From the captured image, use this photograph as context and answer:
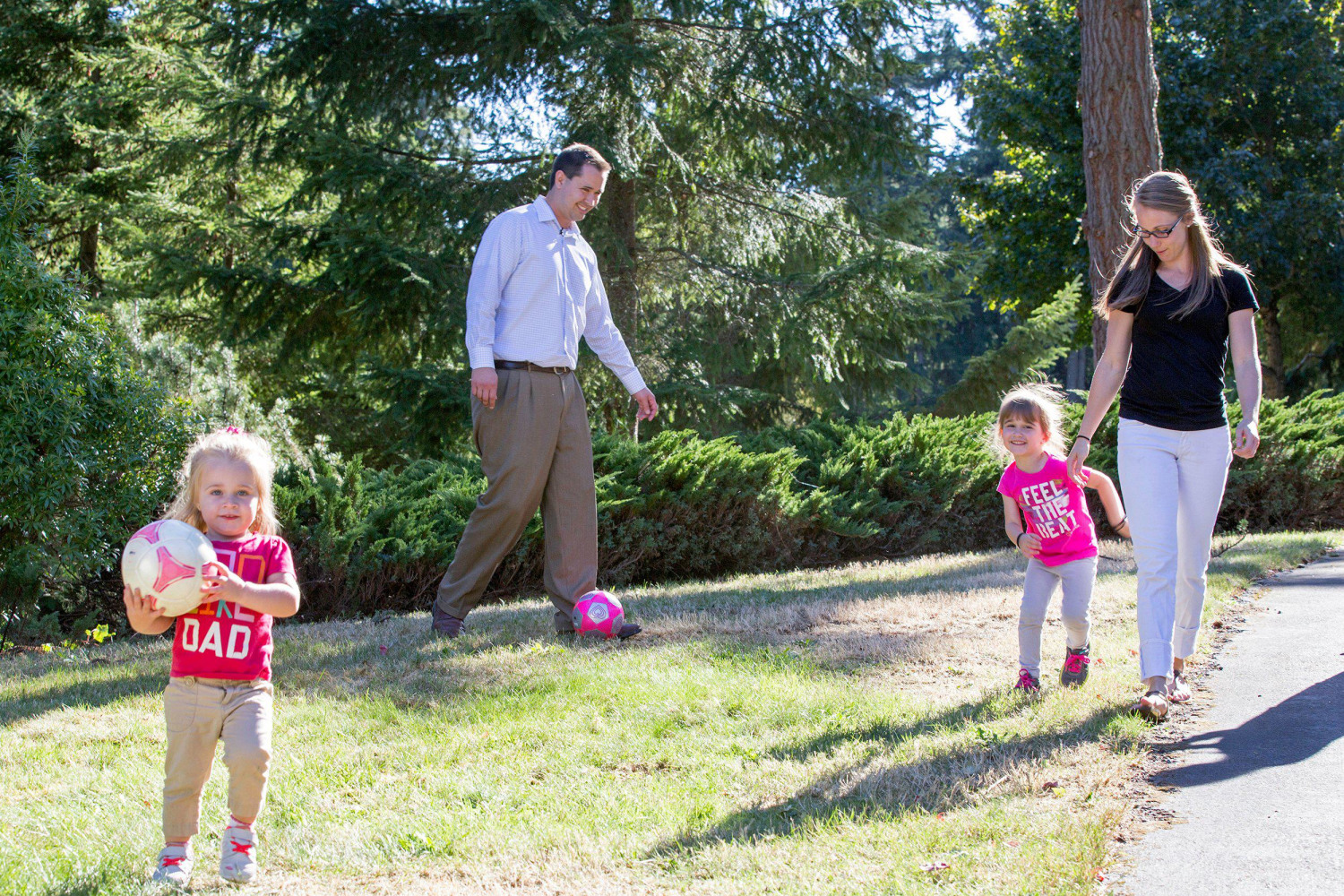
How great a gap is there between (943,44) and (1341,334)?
1087cm

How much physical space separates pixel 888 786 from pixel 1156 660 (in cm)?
138

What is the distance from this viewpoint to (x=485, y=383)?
501 cm

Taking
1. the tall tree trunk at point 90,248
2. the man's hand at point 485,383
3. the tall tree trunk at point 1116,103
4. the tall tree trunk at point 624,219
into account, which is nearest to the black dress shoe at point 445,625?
the man's hand at point 485,383

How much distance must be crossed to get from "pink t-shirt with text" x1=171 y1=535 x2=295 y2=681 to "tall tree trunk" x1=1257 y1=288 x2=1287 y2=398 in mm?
20785

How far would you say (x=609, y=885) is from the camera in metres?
2.70

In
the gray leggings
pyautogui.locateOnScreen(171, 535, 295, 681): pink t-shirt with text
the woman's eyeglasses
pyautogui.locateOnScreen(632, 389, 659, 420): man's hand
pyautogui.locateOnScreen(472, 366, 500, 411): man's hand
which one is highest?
the woman's eyeglasses

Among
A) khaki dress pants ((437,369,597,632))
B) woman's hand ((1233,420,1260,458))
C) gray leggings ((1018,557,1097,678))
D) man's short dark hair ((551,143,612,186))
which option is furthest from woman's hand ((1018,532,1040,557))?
man's short dark hair ((551,143,612,186))

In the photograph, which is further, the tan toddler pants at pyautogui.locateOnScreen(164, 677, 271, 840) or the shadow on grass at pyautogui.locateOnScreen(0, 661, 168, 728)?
the shadow on grass at pyautogui.locateOnScreen(0, 661, 168, 728)

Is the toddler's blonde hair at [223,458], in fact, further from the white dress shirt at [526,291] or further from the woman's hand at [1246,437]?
the woman's hand at [1246,437]

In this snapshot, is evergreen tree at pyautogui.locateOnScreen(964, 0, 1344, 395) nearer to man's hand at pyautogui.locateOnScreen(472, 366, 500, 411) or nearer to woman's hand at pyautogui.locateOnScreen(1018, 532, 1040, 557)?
woman's hand at pyautogui.locateOnScreen(1018, 532, 1040, 557)

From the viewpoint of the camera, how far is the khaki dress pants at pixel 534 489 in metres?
5.25

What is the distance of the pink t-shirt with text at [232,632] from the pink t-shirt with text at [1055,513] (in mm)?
2824

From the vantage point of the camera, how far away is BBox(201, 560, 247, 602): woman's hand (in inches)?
104

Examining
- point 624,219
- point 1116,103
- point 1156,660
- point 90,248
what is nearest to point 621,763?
point 1156,660
